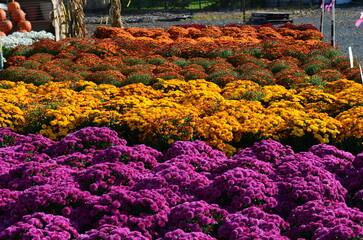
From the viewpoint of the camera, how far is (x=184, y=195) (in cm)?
475

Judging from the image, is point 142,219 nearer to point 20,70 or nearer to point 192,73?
point 192,73

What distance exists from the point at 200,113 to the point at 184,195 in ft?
9.97

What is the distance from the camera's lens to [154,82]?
10.3 m

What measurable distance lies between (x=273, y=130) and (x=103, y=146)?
7.50 ft

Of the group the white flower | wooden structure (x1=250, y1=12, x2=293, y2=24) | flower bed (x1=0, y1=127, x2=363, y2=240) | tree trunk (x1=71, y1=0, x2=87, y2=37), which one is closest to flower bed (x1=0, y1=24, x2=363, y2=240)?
flower bed (x1=0, y1=127, x2=363, y2=240)

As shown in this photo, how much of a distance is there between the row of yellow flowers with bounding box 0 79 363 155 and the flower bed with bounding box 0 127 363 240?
3.09 ft

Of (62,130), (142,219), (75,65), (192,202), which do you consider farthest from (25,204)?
(75,65)

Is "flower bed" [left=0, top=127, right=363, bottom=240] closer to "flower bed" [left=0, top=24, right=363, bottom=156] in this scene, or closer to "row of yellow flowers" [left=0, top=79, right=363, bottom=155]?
"row of yellow flowers" [left=0, top=79, right=363, bottom=155]

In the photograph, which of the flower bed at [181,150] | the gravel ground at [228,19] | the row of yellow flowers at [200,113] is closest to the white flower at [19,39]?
the flower bed at [181,150]

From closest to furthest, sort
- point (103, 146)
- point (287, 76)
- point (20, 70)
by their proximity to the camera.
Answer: point (103, 146)
point (287, 76)
point (20, 70)

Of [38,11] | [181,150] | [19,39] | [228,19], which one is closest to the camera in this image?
[181,150]

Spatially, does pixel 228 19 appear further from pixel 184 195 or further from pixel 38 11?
pixel 184 195

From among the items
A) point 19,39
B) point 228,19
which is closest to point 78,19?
point 19,39

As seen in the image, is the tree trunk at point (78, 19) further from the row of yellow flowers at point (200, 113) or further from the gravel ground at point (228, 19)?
the gravel ground at point (228, 19)
